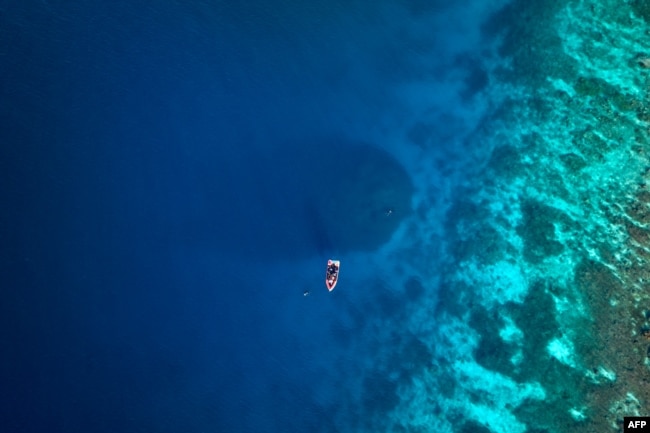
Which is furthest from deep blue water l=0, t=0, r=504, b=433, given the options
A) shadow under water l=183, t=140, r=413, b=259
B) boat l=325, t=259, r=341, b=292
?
boat l=325, t=259, r=341, b=292

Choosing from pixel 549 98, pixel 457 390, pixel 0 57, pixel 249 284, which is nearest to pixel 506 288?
pixel 457 390

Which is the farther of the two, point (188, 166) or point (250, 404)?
point (188, 166)

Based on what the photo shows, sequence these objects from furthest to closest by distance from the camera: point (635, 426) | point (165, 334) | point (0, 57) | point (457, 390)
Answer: point (0, 57)
point (165, 334)
point (457, 390)
point (635, 426)

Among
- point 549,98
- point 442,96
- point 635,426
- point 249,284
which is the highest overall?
point 442,96

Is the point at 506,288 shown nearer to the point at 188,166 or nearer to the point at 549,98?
the point at 549,98

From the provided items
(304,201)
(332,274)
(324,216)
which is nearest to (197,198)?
(304,201)

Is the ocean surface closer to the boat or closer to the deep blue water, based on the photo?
the deep blue water

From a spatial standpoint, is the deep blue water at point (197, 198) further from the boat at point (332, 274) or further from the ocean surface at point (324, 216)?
the boat at point (332, 274)
